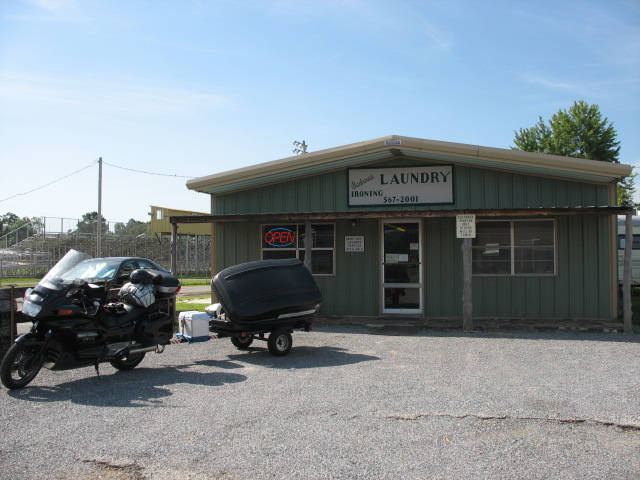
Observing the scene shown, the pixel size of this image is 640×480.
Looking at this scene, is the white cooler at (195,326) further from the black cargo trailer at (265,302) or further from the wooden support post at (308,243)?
the wooden support post at (308,243)

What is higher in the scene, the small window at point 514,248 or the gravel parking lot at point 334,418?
the small window at point 514,248

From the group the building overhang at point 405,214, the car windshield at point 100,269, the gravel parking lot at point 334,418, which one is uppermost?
the building overhang at point 405,214

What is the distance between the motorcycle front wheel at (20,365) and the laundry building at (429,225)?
6114mm

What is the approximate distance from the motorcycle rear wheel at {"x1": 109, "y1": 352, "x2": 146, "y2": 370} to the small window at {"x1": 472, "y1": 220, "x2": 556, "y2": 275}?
24.2 feet

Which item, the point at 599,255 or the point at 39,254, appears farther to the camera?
the point at 39,254

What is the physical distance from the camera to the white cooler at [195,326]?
9.88 meters

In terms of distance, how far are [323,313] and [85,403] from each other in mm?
7355

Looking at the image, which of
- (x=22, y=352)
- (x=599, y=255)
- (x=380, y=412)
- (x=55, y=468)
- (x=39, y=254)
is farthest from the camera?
(x=39, y=254)

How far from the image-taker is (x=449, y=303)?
488 inches

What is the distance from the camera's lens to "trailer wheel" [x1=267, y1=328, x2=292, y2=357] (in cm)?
865

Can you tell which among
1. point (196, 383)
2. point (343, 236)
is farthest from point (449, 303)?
Result: point (196, 383)

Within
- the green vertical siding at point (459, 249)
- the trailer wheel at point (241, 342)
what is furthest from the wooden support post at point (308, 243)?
the trailer wheel at point (241, 342)

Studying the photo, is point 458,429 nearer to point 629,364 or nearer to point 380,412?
point 380,412

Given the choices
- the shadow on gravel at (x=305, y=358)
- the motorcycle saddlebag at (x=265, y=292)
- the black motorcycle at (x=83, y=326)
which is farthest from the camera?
the motorcycle saddlebag at (x=265, y=292)
